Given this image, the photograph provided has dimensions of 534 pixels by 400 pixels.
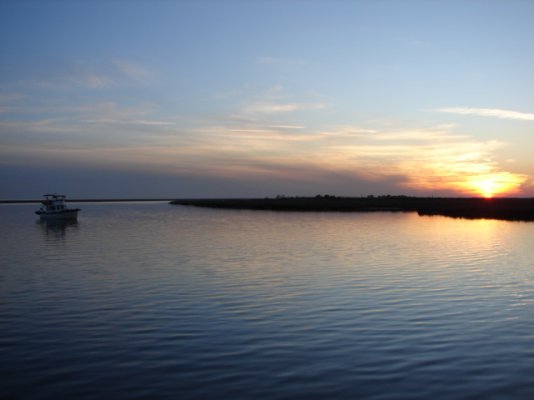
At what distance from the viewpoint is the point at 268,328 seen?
16.1 meters

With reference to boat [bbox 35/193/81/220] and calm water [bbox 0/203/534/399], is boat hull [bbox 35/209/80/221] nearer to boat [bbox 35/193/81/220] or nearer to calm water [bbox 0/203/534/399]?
boat [bbox 35/193/81/220]

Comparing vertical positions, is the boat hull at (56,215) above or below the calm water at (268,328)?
above

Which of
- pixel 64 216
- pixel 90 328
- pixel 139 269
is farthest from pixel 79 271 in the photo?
pixel 64 216

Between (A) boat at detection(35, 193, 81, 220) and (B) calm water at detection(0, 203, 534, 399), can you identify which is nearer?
(B) calm water at detection(0, 203, 534, 399)

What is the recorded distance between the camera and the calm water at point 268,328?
1127cm

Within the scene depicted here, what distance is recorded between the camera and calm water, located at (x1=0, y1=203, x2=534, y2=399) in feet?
37.0

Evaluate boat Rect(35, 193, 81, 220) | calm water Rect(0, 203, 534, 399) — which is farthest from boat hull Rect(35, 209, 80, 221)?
calm water Rect(0, 203, 534, 399)

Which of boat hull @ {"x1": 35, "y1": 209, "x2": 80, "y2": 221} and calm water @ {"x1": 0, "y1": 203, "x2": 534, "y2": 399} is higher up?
boat hull @ {"x1": 35, "y1": 209, "x2": 80, "y2": 221}

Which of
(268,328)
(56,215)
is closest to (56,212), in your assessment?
(56,215)

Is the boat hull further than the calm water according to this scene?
Yes

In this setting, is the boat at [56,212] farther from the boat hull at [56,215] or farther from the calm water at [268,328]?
the calm water at [268,328]

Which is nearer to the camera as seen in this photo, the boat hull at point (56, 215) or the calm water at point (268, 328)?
the calm water at point (268, 328)

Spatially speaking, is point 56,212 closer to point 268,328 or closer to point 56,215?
point 56,215

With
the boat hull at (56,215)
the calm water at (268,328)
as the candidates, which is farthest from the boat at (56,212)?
the calm water at (268,328)
